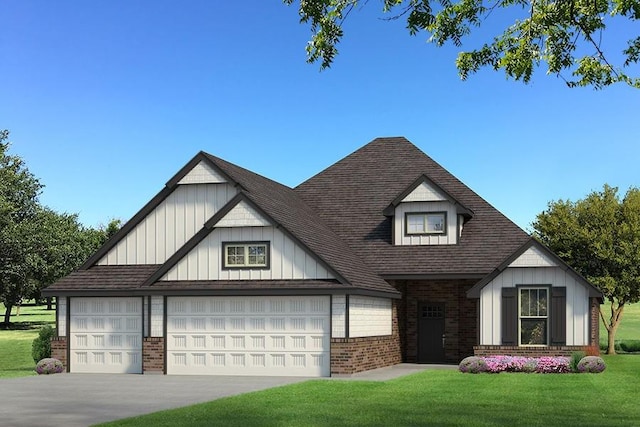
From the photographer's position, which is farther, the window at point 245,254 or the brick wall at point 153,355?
the brick wall at point 153,355

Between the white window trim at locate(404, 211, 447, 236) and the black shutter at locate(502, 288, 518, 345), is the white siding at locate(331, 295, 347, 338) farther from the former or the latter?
the white window trim at locate(404, 211, 447, 236)

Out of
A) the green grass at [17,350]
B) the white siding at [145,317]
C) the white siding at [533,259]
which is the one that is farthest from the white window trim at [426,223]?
the green grass at [17,350]

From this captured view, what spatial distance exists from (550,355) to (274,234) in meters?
9.96

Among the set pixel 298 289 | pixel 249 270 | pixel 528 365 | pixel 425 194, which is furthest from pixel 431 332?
pixel 249 270

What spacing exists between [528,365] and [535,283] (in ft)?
10.0

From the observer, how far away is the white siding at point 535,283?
30.0 metres

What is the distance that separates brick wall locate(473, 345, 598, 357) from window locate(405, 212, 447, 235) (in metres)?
4.92

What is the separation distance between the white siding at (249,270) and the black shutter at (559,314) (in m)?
7.69

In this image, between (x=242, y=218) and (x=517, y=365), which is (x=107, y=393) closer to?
(x=242, y=218)

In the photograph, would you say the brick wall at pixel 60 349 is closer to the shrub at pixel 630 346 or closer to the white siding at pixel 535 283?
the white siding at pixel 535 283

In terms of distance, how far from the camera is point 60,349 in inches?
1206

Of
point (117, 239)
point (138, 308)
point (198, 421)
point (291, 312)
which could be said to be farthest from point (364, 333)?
point (198, 421)

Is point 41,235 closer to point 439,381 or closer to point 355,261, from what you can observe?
point 355,261

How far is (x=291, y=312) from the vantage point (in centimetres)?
2822
